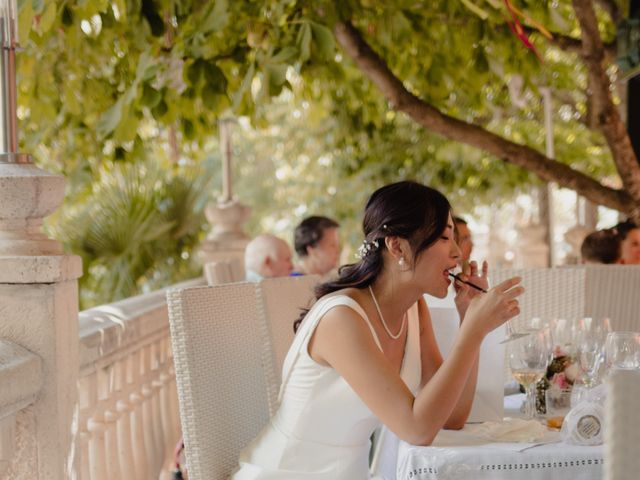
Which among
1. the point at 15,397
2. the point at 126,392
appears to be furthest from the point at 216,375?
the point at 126,392

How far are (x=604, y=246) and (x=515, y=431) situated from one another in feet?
10.4

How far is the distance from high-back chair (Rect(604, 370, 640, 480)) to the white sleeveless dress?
1.25 meters

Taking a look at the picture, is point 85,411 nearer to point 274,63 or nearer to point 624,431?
point 274,63

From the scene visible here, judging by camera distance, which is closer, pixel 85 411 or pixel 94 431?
pixel 85 411

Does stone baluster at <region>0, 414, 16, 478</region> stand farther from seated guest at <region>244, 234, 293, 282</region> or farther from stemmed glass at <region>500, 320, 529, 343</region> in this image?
seated guest at <region>244, 234, 293, 282</region>

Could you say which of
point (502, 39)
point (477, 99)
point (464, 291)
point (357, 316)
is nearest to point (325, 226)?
point (502, 39)

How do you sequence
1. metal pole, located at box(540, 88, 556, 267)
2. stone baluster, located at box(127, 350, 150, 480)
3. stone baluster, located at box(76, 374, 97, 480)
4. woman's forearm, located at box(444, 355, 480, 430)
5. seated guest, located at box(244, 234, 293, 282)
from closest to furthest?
woman's forearm, located at box(444, 355, 480, 430)
stone baluster, located at box(76, 374, 97, 480)
stone baluster, located at box(127, 350, 150, 480)
seated guest, located at box(244, 234, 293, 282)
metal pole, located at box(540, 88, 556, 267)

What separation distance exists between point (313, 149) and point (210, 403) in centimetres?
1297

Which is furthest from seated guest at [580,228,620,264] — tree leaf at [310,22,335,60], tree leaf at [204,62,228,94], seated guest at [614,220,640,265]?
tree leaf at [204,62,228,94]

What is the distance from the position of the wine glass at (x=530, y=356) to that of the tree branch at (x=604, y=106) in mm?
2580

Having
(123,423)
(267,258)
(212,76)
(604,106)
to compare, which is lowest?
(123,423)

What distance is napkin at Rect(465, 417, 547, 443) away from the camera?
8.81 ft

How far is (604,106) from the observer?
5.32 metres

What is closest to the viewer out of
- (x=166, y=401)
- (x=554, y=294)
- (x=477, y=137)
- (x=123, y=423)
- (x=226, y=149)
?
(x=123, y=423)
